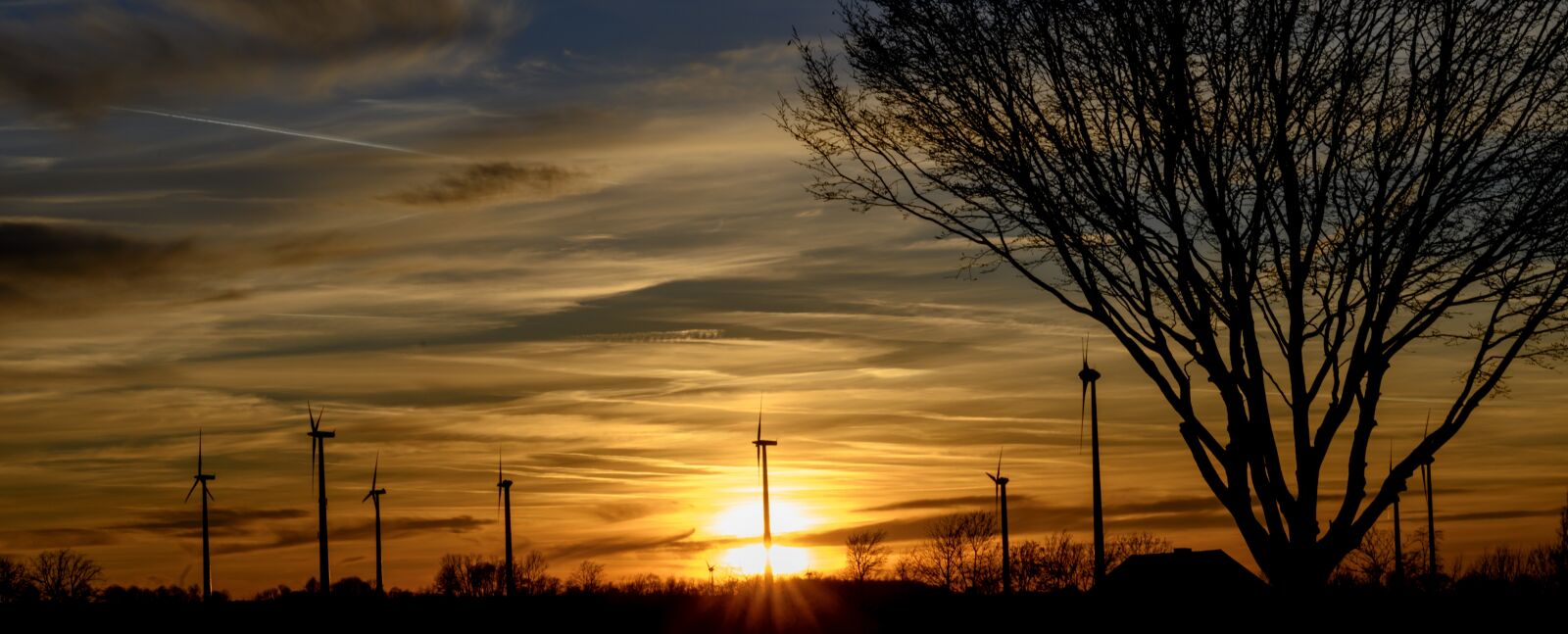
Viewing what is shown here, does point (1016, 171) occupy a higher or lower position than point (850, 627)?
higher

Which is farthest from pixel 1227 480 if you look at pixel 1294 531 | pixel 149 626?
pixel 149 626

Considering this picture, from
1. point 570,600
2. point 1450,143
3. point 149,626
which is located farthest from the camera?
point 570,600

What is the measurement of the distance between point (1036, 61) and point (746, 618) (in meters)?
49.2

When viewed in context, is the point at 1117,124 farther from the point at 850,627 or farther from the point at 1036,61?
the point at 850,627

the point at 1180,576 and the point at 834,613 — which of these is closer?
the point at 1180,576

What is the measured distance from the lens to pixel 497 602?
68750 mm

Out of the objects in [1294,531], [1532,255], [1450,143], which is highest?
[1450,143]

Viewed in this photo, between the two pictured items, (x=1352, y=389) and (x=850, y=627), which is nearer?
(x=1352, y=389)

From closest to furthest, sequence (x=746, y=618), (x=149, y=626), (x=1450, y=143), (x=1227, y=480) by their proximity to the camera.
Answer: (x=1450, y=143) → (x=1227, y=480) → (x=149, y=626) → (x=746, y=618)

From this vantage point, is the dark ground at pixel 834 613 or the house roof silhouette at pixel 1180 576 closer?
the dark ground at pixel 834 613

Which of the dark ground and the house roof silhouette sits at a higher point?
the house roof silhouette

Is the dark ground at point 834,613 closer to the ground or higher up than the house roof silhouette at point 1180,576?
closer to the ground

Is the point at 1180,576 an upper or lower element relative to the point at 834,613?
upper

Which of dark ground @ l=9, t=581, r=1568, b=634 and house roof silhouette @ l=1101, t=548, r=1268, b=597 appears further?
house roof silhouette @ l=1101, t=548, r=1268, b=597
